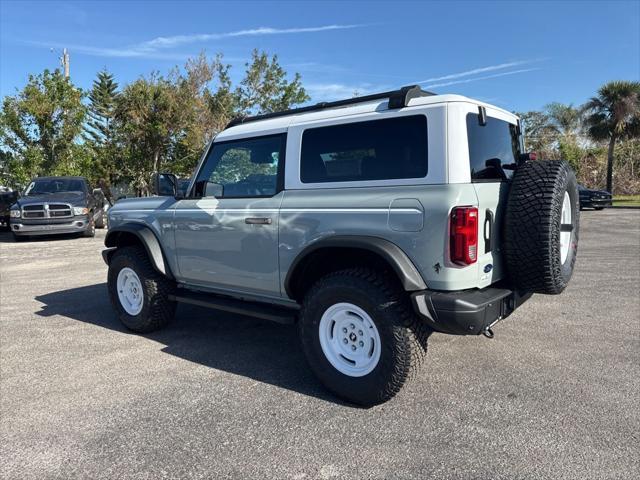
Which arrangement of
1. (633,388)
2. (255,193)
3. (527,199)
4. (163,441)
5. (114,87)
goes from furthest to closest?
(114,87) < (255,193) < (633,388) < (527,199) < (163,441)

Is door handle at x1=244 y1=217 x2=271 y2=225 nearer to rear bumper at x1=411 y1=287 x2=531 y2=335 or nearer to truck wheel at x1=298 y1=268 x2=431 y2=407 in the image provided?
truck wheel at x1=298 y1=268 x2=431 y2=407

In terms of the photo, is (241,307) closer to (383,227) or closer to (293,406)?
(293,406)

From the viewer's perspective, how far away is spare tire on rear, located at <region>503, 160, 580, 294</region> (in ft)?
10.4

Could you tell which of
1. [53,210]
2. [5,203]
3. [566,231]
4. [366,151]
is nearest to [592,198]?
[566,231]

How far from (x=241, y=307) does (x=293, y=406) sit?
3.45 ft

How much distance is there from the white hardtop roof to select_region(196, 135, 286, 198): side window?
0.07 m

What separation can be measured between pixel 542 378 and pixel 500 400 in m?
0.56

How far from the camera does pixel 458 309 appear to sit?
2.92 m

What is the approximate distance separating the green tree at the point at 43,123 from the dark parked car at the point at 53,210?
18.0 ft

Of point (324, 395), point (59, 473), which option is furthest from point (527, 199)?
point (59, 473)

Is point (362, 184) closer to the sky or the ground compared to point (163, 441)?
closer to the sky

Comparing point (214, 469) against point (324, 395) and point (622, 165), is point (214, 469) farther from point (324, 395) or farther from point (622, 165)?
point (622, 165)

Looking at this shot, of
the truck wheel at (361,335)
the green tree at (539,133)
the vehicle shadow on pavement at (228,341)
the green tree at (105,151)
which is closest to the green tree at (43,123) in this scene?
the green tree at (105,151)

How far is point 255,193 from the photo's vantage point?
4066mm
